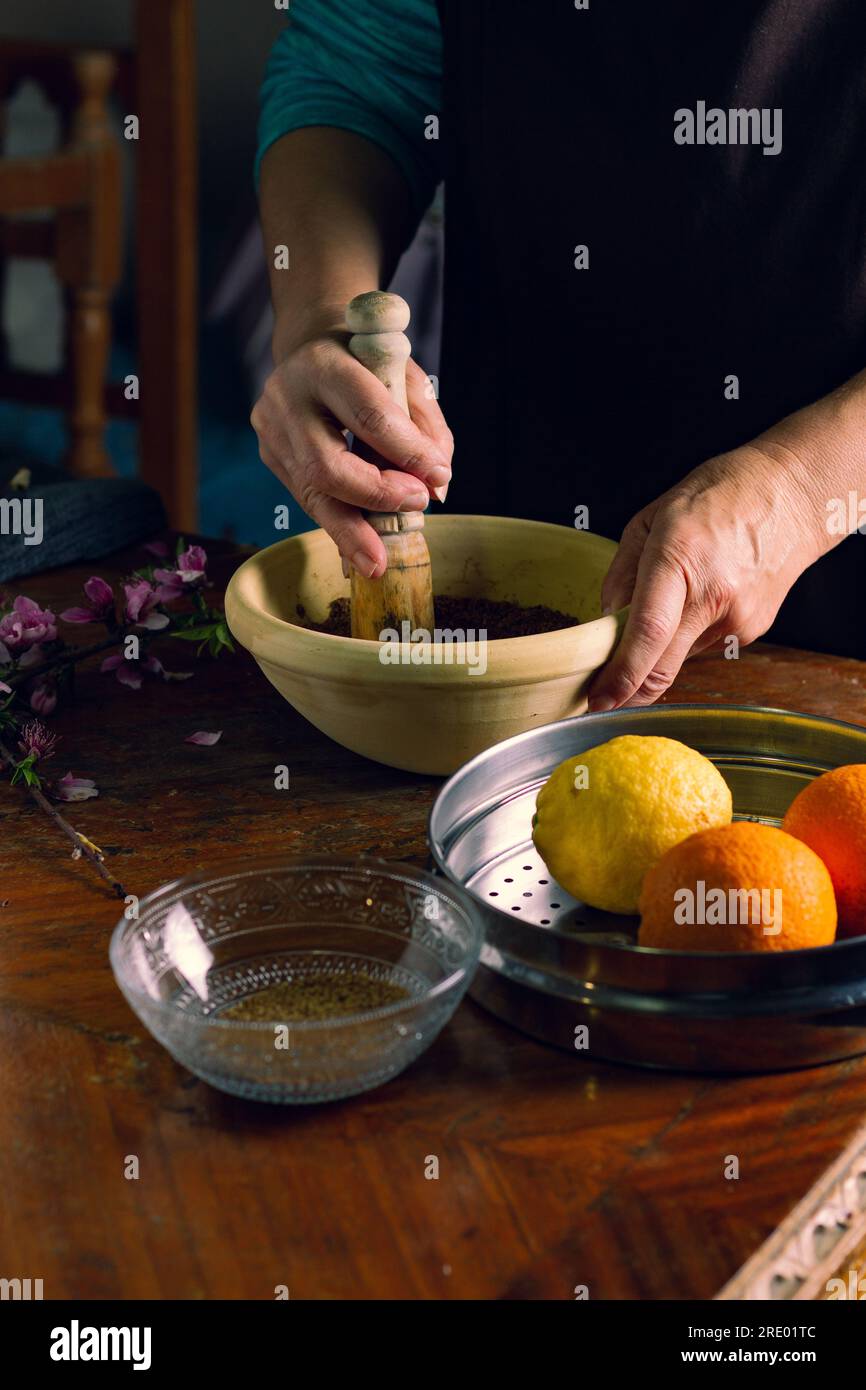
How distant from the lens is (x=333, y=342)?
1262 millimetres

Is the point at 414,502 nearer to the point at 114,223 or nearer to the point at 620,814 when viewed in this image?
the point at 620,814

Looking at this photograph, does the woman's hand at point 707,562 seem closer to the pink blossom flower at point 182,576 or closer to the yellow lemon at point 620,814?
the yellow lemon at point 620,814

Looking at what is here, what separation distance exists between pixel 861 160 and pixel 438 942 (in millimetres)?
986

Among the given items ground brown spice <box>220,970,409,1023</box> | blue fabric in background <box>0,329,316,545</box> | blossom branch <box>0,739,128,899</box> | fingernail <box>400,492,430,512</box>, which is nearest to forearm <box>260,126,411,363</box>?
fingernail <box>400,492,430,512</box>

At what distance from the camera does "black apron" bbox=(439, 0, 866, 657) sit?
1.43 meters

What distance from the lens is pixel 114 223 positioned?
319 cm

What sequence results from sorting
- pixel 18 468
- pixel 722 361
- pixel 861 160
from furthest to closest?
pixel 18 468 → pixel 722 361 → pixel 861 160

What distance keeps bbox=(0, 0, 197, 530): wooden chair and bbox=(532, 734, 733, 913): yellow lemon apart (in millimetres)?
2456

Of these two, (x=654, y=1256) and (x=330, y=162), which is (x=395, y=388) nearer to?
(x=330, y=162)

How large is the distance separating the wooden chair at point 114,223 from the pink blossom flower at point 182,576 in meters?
1.87

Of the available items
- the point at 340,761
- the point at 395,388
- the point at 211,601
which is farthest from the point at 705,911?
the point at 211,601

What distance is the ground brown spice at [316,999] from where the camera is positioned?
82cm

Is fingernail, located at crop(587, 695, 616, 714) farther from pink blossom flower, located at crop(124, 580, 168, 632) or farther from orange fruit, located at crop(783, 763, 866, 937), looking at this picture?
pink blossom flower, located at crop(124, 580, 168, 632)

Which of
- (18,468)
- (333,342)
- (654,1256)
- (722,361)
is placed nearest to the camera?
(654,1256)
